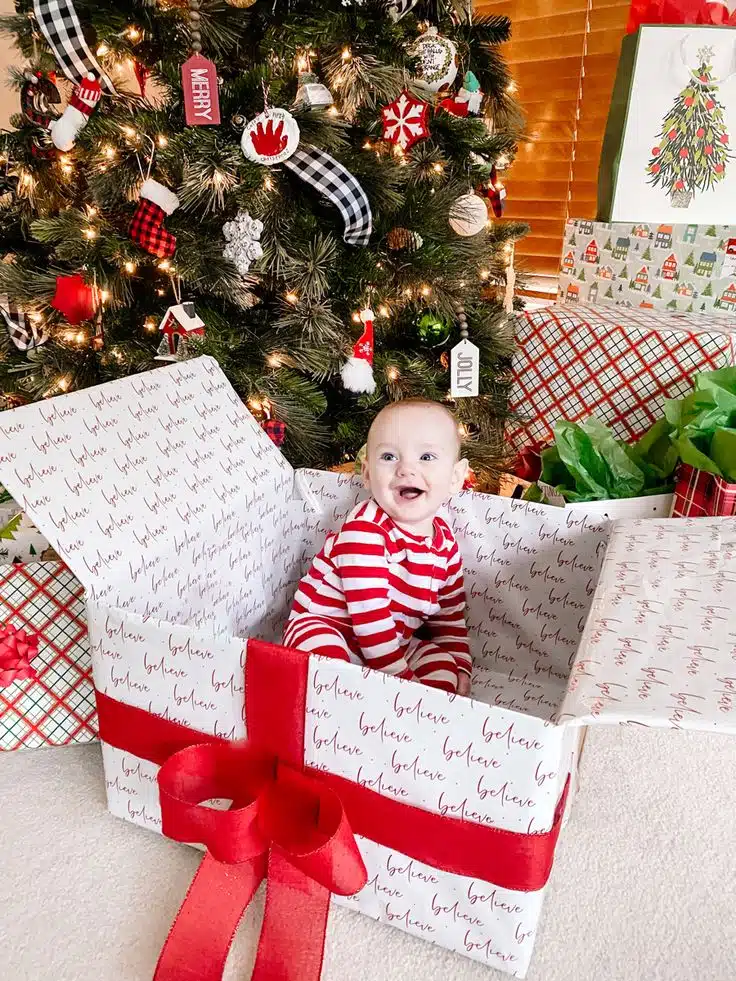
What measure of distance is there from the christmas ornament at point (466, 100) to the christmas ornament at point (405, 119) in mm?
213

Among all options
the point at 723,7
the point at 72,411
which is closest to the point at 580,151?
the point at 723,7

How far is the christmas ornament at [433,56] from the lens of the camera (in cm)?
121

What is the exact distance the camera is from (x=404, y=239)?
1.32 metres

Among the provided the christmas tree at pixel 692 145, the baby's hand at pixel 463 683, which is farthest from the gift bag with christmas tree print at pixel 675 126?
the baby's hand at pixel 463 683

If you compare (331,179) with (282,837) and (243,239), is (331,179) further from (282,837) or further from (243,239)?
(282,837)

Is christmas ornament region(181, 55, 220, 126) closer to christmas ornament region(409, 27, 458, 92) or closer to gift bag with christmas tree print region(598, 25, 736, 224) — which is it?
christmas ornament region(409, 27, 458, 92)

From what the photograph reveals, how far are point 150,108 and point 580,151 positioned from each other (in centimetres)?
150

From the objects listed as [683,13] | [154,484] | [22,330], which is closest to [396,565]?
[154,484]

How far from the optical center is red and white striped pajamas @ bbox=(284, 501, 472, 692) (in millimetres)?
874

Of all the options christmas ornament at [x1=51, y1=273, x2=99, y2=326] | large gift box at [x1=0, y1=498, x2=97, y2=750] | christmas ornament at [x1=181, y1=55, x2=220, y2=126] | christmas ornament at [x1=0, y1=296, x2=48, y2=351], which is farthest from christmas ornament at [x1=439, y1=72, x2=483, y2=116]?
large gift box at [x1=0, y1=498, x2=97, y2=750]

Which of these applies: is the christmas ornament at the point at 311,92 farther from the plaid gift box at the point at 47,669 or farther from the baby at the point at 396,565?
the plaid gift box at the point at 47,669

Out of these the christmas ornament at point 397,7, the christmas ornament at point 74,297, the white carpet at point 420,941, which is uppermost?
the christmas ornament at point 397,7

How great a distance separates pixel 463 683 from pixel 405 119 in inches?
36.2

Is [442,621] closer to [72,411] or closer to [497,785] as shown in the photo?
[497,785]
